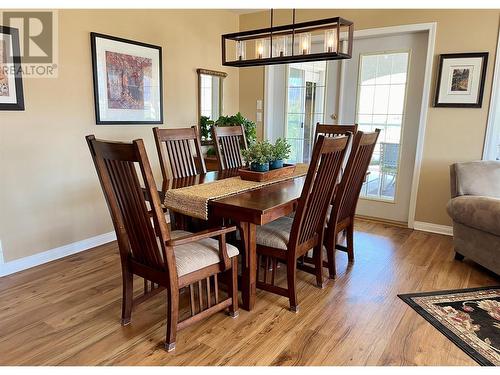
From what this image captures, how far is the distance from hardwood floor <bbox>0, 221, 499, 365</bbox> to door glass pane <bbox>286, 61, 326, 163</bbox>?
6.73ft

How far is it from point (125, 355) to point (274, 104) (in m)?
3.64

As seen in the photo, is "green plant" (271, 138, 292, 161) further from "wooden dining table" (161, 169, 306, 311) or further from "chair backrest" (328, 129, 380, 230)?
"chair backrest" (328, 129, 380, 230)

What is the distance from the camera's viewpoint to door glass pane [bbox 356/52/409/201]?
393 cm

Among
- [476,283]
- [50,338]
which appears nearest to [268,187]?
[50,338]

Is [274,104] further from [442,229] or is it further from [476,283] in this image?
[476,283]

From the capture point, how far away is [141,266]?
1.98 metres

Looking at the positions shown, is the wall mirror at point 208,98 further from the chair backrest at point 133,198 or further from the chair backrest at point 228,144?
the chair backrest at point 133,198

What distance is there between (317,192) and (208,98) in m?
2.66

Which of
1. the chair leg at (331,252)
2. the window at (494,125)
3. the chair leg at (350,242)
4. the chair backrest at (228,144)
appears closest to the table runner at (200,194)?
the chair leg at (331,252)

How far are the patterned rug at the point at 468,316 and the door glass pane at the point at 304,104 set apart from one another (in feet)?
8.09

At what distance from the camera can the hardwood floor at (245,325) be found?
1.85m

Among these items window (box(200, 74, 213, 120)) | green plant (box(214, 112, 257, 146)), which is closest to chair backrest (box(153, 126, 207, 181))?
green plant (box(214, 112, 257, 146))

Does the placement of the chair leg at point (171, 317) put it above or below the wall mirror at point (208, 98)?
below

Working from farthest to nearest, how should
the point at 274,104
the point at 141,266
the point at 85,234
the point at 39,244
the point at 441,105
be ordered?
the point at 274,104 → the point at 441,105 → the point at 85,234 → the point at 39,244 → the point at 141,266
